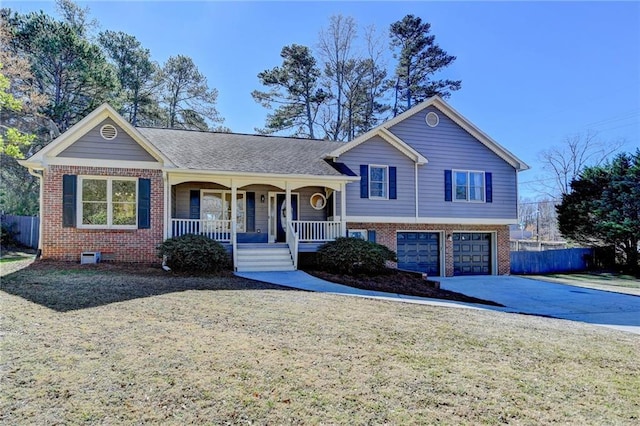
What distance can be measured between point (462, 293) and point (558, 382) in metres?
7.76

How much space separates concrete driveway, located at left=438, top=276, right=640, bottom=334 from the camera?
29.4ft

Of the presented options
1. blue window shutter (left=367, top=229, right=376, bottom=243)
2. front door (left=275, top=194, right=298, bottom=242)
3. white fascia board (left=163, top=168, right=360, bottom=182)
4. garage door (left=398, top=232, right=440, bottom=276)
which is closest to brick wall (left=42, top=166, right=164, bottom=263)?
white fascia board (left=163, top=168, right=360, bottom=182)

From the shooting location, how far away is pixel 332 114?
31.1 metres

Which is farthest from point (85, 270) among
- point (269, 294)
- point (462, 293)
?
point (462, 293)

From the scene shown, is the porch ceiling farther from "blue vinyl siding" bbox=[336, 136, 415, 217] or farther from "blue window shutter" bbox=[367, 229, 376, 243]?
"blue window shutter" bbox=[367, 229, 376, 243]

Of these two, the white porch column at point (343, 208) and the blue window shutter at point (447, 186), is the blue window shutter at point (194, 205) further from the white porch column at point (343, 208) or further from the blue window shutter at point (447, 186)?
the blue window shutter at point (447, 186)

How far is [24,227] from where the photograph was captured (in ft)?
65.0

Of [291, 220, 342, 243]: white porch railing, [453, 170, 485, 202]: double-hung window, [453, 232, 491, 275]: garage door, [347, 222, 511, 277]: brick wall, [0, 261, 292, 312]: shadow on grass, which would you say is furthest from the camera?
[453, 232, 491, 275]: garage door

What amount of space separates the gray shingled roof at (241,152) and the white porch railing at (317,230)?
1765 millimetres

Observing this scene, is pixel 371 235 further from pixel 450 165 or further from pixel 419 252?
pixel 450 165

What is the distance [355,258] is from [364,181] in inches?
163

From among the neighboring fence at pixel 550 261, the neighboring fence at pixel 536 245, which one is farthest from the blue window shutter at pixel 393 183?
the neighboring fence at pixel 536 245

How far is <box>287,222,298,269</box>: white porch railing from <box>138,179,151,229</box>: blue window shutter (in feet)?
14.7

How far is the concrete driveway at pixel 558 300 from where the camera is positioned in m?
8.96
